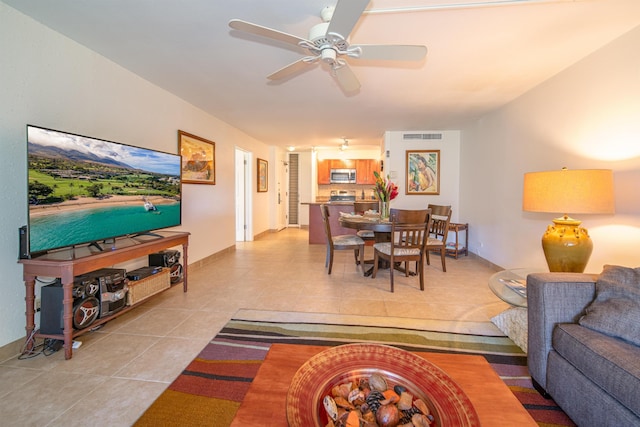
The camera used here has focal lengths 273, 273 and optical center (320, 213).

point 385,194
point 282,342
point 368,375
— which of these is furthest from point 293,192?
point 368,375

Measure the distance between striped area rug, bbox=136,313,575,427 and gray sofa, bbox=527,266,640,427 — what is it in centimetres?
21

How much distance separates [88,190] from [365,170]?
684cm

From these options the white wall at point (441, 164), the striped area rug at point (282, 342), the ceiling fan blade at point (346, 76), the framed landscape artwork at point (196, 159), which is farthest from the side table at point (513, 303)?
the framed landscape artwork at point (196, 159)

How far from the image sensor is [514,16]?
183 centimetres

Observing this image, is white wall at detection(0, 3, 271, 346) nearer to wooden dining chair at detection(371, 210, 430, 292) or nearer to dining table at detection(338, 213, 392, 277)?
dining table at detection(338, 213, 392, 277)

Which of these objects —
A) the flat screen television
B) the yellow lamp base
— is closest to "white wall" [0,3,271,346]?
the flat screen television

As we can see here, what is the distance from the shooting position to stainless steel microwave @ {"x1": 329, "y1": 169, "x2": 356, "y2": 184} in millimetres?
8109

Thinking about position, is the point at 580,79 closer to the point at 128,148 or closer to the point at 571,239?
the point at 571,239

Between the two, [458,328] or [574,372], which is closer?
[574,372]

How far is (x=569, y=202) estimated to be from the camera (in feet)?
6.20

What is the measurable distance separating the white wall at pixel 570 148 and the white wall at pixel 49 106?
4.31 metres

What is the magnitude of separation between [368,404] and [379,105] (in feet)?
11.9

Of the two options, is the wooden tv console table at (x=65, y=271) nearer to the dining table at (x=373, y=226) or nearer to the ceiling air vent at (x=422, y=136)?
the dining table at (x=373, y=226)

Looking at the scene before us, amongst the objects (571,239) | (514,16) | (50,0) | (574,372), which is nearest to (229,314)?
(574,372)
